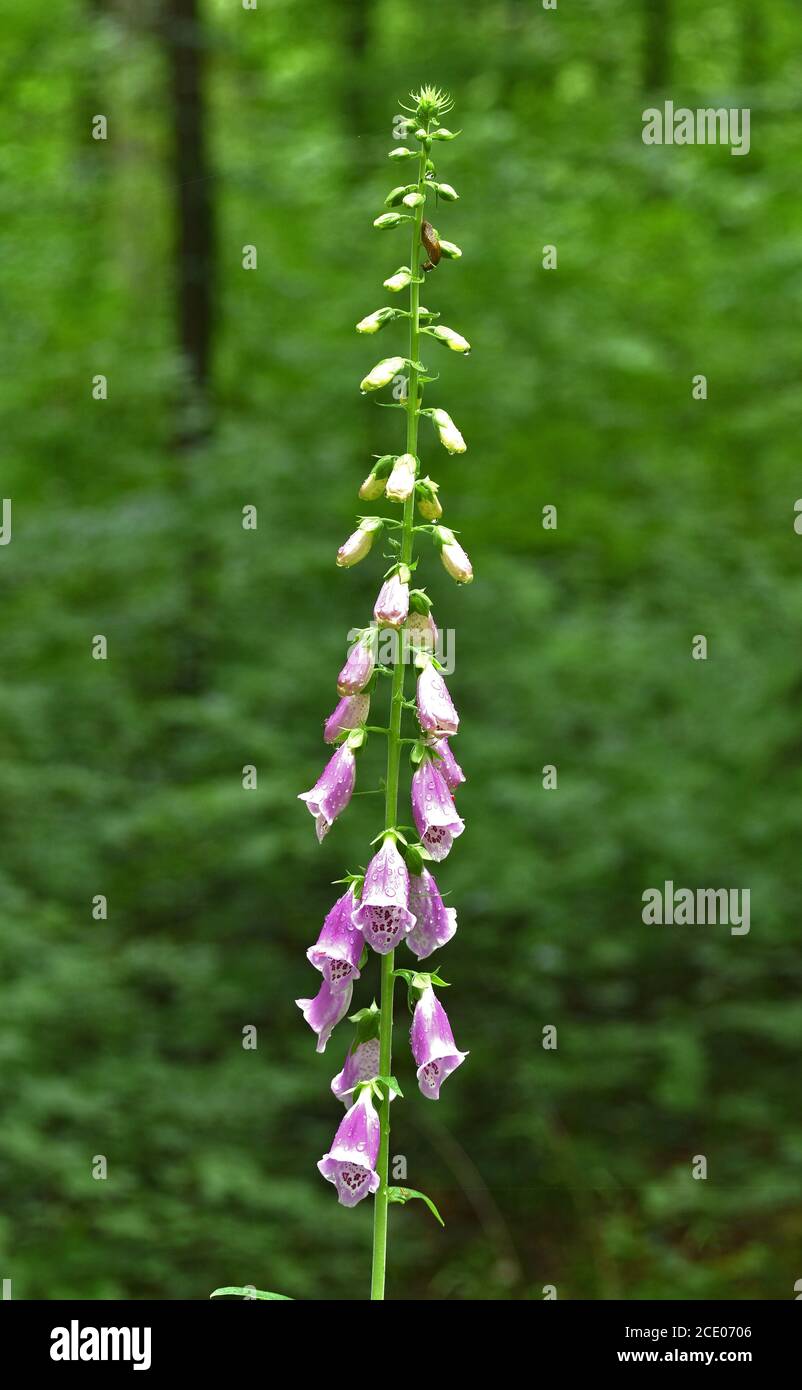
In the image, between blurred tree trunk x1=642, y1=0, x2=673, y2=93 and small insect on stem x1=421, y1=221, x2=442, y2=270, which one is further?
blurred tree trunk x1=642, y1=0, x2=673, y2=93

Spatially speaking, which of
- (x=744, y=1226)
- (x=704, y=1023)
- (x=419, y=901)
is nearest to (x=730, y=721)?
(x=704, y=1023)

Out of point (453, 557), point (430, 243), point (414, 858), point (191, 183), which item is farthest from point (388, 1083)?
point (191, 183)

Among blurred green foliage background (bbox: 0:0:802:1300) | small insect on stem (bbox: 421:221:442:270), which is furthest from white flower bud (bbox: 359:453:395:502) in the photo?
blurred green foliage background (bbox: 0:0:802:1300)

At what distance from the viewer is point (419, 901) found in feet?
8.29

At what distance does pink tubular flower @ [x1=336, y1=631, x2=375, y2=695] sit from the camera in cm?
246

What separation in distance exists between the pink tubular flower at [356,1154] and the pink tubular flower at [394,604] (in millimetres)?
777

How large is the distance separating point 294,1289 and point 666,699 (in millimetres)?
3817

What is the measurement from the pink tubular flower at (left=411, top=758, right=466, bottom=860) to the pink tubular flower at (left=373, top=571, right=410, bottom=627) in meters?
0.31

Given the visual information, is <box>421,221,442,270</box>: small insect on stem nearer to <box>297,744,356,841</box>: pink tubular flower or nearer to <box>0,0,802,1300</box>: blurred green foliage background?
<box>297,744,356,841</box>: pink tubular flower

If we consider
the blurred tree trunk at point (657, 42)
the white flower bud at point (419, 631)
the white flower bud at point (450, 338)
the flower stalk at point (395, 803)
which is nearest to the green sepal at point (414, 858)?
the flower stalk at point (395, 803)

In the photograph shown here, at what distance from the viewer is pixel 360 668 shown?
247 centimetres

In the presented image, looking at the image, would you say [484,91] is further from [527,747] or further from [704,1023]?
[704,1023]

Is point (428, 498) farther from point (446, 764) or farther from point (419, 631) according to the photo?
point (446, 764)

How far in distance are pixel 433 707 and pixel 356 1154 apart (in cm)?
75
